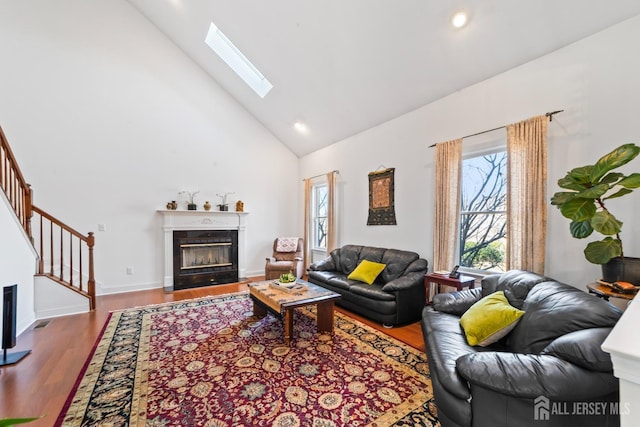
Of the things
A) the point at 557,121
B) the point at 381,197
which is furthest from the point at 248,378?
the point at 557,121

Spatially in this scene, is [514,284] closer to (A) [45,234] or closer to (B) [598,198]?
(B) [598,198]

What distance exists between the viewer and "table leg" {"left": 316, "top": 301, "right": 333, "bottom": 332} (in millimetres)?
3080

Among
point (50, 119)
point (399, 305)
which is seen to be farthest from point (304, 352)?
point (50, 119)

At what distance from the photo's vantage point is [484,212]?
3.45 metres

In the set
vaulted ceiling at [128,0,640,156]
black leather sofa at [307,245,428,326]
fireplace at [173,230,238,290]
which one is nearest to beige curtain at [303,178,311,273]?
vaulted ceiling at [128,0,640,156]

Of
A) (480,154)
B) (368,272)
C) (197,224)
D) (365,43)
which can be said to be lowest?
(368,272)

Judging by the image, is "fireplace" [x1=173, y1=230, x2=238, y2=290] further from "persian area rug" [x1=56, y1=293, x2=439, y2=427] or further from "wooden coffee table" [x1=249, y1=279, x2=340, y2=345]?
"wooden coffee table" [x1=249, y1=279, x2=340, y2=345]

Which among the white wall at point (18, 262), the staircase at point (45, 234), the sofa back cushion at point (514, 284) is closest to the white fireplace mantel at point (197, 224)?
the staircase at point (45, 234)

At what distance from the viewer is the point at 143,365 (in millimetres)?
2432

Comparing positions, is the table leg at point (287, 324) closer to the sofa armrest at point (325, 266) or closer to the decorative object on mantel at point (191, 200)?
the sofa armrest at point (325, 266)

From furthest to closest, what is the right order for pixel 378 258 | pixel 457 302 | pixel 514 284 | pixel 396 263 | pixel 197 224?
pixel 197 224, pixel 378 258, pixel 396 263, pixel 457 302, pixel 514 284

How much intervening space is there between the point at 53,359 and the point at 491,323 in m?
3.90

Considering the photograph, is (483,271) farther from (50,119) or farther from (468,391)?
(50,119)

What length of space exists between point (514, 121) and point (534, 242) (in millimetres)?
1373
